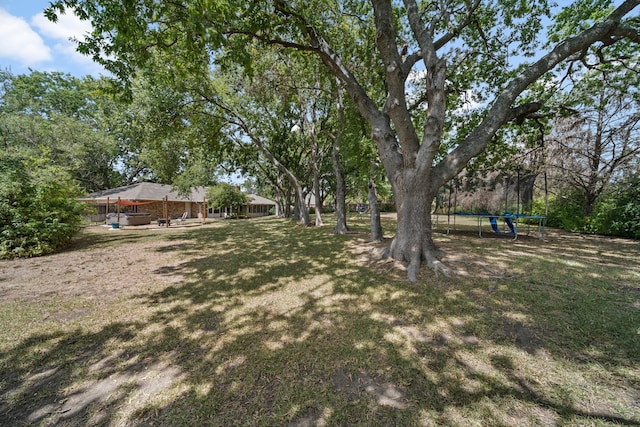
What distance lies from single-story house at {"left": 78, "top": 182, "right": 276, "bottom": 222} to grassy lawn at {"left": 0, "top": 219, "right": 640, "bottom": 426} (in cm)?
1809

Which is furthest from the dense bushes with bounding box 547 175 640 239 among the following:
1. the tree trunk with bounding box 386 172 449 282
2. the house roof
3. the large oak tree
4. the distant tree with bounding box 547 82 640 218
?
the house roof

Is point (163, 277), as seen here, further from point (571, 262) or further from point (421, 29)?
point (571, 262)

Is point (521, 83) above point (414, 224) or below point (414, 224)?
above

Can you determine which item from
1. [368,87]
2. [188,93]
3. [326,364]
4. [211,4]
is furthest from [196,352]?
[188,93]

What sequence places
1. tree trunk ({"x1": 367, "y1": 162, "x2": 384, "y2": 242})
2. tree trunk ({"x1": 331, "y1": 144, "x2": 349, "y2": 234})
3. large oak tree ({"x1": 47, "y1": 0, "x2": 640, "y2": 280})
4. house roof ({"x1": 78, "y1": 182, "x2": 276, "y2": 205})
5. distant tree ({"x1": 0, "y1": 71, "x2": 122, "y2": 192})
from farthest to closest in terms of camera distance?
house roof ({"x1": 78, "y1": 182, "x2": 276, "y2": 205}) < distant tree ({"x1": 0, "y1": 71, "x2": 122, "y2": 192}) < tree trunk ({"x1": 331, "y1": 144, "x2": 349, "y2": 234}) < tree trunk ({"x1": 367, "y1": 162, "x2": 384, "y2": 242}) < large oak tree ({"x1": 47, "y1": 0, "x2": 640, "y2": 280})

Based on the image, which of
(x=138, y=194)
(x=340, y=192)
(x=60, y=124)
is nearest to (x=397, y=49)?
(x=340, y=192)

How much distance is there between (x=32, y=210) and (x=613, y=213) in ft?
76.2

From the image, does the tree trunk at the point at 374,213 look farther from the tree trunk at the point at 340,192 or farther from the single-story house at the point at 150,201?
the single-story house at the point at 150,201

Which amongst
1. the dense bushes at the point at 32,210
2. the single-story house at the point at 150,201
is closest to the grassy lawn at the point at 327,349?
the dense bushes at the point at 32,210

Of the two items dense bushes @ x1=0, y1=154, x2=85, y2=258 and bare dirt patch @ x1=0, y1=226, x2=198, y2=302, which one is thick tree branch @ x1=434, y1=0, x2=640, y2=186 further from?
dense bushes @ x1=0, y1=154, x2=85, y2=258

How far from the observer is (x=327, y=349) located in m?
2.82

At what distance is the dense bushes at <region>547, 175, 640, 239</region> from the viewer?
10141 mm

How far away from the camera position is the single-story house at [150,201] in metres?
23.0

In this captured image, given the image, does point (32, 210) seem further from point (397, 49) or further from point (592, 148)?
point (592, 148)
